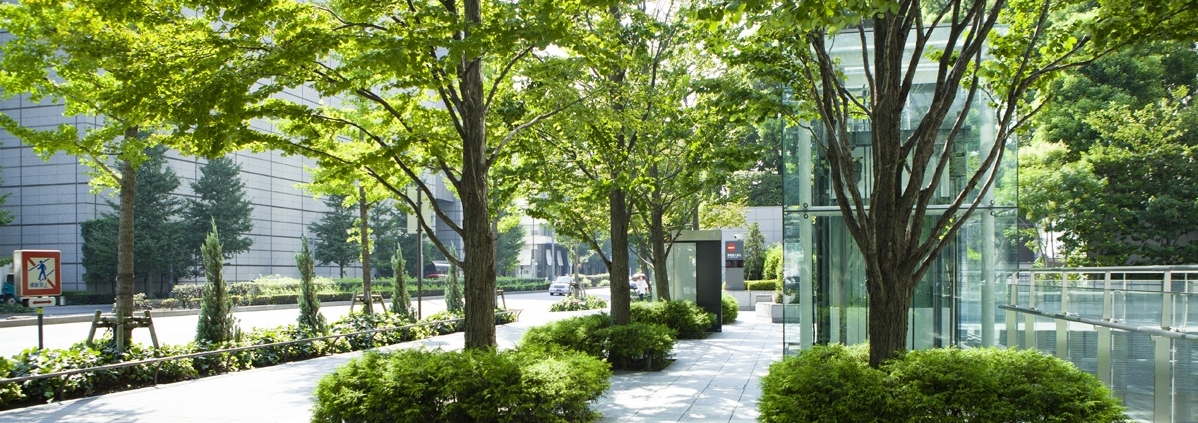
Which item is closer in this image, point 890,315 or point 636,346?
point 890,315

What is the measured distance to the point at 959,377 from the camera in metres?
6.88

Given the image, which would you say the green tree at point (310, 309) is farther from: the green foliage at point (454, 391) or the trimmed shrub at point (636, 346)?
the green foliage at point (454, 391)

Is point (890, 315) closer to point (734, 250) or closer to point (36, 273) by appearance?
point (36, 273)

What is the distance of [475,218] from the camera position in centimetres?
962

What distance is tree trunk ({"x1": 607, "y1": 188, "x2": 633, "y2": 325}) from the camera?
52.0 ft

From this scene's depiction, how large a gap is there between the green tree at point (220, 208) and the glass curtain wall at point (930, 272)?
139ft

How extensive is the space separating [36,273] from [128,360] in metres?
1.97

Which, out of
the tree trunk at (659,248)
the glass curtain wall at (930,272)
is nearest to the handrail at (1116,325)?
the glass curtain wall at (930,272)

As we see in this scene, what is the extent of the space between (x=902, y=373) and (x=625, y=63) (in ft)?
18.1

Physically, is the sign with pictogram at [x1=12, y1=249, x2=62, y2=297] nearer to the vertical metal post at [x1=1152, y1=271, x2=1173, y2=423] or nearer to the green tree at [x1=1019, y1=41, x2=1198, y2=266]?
the vertical metal post at [x1=1152, y1=271, x2=1173, y2=423]

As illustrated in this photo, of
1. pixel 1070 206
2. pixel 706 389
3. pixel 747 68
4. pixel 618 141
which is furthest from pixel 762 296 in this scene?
pixel 747 68

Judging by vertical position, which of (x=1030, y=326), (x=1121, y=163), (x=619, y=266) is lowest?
(x=1030, y=326)

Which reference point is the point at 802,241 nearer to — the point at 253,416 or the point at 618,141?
the point at 618,141

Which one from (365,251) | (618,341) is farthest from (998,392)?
(365,251)
